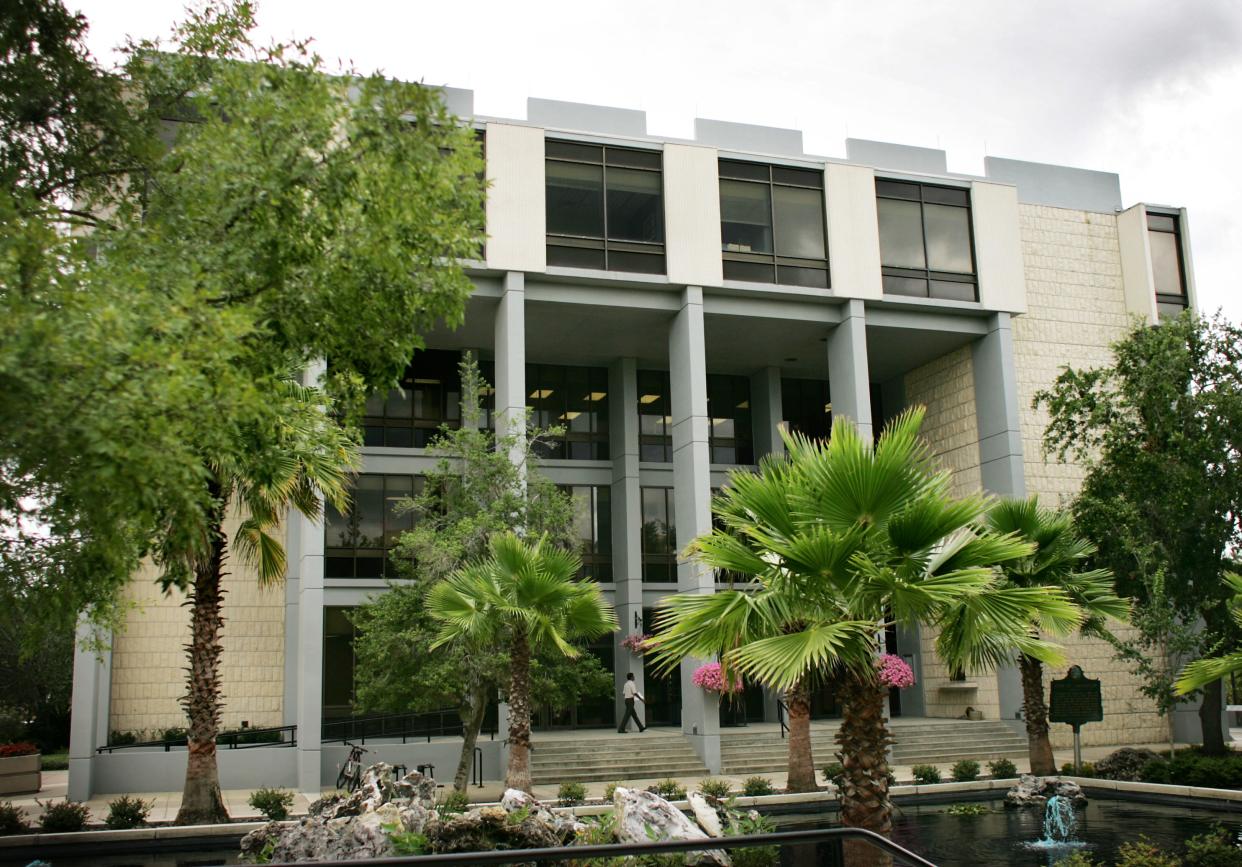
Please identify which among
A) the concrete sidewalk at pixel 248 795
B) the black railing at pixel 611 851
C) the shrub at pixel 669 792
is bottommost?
the concrete sidewalk at pixel 248 795

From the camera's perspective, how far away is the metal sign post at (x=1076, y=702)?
71.5 ft

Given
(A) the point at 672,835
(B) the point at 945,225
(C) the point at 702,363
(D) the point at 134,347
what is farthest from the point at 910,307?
(D) the point at 134,347

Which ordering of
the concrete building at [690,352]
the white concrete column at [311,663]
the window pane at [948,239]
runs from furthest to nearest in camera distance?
the window pane at [948,239] < the concrete building at [690,352] < the white concrete column at [311,663]

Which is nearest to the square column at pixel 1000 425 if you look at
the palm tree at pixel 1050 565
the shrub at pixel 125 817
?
the palm tree at pixel 1050 565

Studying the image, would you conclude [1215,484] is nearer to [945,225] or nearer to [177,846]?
[945,225]

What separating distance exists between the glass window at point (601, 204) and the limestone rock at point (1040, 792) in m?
13.6

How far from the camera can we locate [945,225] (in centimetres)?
2797

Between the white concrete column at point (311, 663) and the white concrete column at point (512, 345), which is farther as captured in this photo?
the white concrete column at point (512, 345)

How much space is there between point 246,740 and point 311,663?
3422 millimetres

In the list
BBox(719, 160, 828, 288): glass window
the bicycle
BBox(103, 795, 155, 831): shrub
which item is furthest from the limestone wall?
BBox(719, 160, 828, 288): glass window

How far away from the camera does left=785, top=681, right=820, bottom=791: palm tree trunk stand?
19087 millimetres

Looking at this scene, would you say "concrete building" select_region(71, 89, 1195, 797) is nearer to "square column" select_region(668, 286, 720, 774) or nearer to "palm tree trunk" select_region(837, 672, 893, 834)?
"square column" select_region(668, 286, 720, 774)

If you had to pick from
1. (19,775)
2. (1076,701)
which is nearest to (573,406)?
(1076,701)

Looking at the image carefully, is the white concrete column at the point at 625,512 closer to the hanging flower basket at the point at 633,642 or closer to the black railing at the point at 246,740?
the hanging flower basket at the point at 633,642
